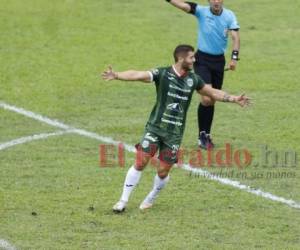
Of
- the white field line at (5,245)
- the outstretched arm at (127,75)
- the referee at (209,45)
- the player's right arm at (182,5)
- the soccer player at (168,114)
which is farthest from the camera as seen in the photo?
the referee at (209,45)

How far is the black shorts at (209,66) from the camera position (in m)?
15.3

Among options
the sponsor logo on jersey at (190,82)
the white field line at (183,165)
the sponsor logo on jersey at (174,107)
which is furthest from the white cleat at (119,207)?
the white field line at (183,165)

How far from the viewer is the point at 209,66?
15.3m

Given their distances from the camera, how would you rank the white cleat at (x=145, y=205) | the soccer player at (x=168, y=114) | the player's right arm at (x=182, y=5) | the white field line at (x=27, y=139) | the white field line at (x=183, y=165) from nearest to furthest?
the soccer player at (x=168, y=114)
the white cleat at (x=145, y=205)
the white field line at (x=183, y=165)
the player's right arm at (x=182, y=5)
the white field line at (x=27, y=139)

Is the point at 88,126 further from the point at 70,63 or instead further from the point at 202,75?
the point at 70,63

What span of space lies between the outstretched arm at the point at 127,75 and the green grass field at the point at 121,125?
1.70m

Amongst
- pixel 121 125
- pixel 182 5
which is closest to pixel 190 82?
pixel 182 5

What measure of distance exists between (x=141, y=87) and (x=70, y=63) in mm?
2333

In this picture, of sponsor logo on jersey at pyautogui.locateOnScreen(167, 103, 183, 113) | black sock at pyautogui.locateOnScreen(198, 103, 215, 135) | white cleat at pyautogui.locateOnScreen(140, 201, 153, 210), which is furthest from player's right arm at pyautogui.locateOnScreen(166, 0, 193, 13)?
white cleat at pyautogui.locateOnScreen(140, 201, 153, 210)

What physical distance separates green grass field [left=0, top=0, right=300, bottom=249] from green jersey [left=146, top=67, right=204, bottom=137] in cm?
107

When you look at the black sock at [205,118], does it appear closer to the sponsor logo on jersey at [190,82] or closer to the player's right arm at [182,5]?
the player's right arm at [182,5]

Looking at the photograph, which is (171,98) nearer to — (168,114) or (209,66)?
(168,114)

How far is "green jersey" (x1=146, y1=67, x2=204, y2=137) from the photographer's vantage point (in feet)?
39.4

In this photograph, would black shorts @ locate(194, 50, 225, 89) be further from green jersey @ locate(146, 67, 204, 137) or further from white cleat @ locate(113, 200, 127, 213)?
white cleat @ locate(113, 200, 127, 213)
